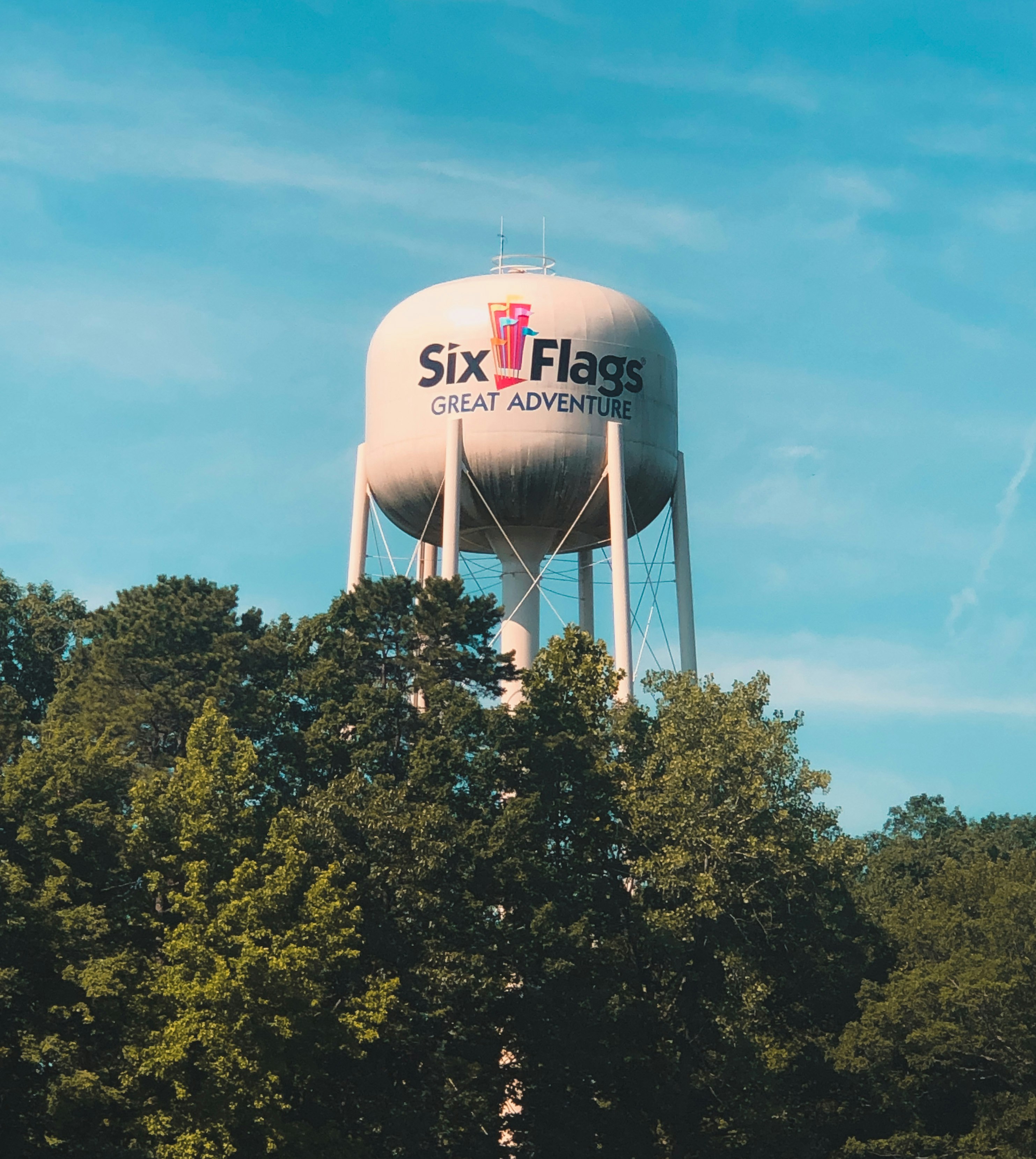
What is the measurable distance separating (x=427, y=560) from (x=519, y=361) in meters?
6.21

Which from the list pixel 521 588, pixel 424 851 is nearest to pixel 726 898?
pixel 424 851

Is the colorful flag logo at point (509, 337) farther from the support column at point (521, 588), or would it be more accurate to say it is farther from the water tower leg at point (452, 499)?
the support column at point (521, 588)

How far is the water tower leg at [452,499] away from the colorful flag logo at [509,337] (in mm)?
1507

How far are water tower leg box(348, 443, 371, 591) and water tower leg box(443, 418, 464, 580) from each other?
2844 millimetres

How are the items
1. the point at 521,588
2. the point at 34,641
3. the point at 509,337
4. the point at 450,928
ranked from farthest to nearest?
the point at 34,641
the point at 521,588
the point at 509,337
the point at 450,928

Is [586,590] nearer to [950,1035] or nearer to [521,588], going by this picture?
[521,588]

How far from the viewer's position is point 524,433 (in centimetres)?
4462

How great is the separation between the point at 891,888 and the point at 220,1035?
28597mm

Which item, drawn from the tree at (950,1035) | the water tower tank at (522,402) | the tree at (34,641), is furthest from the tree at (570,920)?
the tree at (34,641)

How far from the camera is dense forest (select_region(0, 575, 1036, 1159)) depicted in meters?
33.5

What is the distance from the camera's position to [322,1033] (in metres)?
33.9

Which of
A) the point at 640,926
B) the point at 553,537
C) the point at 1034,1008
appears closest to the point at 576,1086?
the point at 640,926

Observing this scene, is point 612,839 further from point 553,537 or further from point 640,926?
point 553,537

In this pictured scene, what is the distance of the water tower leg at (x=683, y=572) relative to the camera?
4597cm
